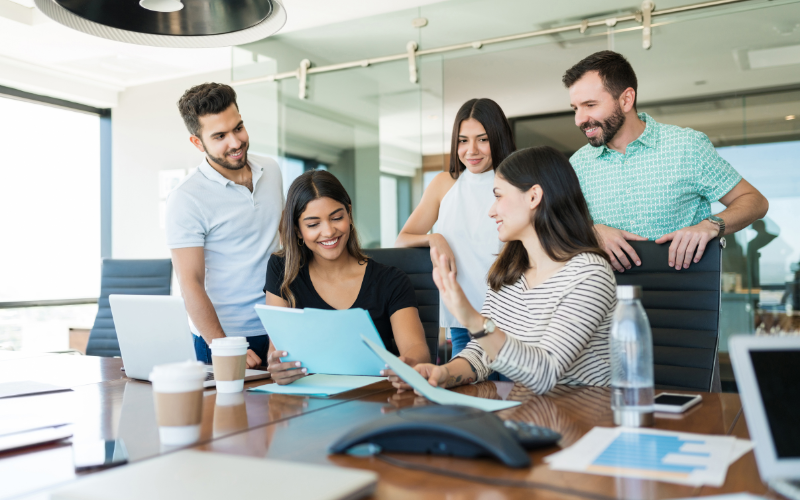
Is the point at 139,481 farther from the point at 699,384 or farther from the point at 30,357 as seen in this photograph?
the point at 30,357

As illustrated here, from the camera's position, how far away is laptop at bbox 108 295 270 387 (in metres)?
1.46

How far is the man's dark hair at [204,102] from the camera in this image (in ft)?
7.23

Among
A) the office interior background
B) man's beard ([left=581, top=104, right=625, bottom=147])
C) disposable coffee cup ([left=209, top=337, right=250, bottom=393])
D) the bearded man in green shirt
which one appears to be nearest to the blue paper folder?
disposable coffee cup ([left=209, top=337, right=250, bottom=393])

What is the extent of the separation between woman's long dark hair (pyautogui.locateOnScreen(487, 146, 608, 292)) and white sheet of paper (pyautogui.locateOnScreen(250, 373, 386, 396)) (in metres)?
0.54

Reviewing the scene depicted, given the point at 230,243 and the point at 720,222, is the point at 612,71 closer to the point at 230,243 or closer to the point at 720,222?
the point at 720,222

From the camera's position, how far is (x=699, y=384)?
5.11ft

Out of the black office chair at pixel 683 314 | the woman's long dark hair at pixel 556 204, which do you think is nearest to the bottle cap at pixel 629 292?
the woman's long dark hair at pixel 556 204

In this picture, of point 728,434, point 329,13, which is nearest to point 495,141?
point 728,434

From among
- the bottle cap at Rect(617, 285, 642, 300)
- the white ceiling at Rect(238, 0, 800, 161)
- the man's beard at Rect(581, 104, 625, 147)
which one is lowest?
the bottle cap at Rect(617, 285, 642, 300)

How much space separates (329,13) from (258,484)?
4.05 meters

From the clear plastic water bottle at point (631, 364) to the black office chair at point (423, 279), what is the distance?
3.17 feet

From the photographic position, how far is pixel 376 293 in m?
1.97

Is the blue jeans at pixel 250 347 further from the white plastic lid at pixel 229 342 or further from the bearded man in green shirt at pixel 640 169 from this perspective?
the bearded man in green shirt at pixel 640 169

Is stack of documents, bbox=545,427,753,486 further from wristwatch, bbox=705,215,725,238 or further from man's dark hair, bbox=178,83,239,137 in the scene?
man's dark hair, bbox=178,83,239,137
